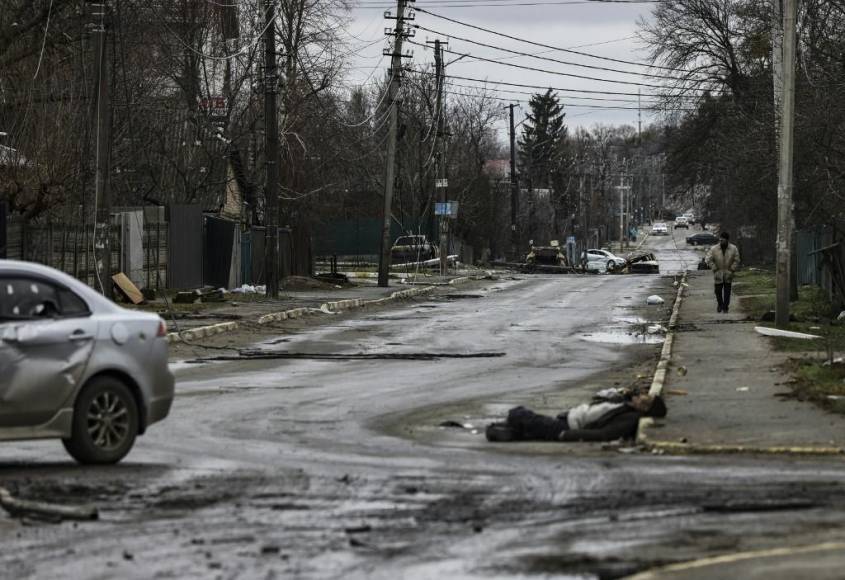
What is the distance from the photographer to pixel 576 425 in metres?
13.4

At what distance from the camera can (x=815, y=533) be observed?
8125 millimetres

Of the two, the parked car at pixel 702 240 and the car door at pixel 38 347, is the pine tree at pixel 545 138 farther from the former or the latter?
the car door at pixel 38 347

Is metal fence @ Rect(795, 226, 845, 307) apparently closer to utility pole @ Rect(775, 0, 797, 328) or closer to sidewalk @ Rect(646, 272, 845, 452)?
utility pole @ Rect(775, 0, 797, 328)

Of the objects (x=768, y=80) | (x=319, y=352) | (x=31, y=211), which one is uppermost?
(x=768, y=80)

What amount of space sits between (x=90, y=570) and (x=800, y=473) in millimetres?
5415

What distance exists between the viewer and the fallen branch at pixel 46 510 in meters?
8.94

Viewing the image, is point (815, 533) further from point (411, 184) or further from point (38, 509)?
point (411, 184)

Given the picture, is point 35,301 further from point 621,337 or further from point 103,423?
point 621,337

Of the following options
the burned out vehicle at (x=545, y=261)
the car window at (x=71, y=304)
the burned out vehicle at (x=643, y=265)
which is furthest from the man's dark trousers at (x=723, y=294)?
the burned out vehicle at (x=545, y=261)

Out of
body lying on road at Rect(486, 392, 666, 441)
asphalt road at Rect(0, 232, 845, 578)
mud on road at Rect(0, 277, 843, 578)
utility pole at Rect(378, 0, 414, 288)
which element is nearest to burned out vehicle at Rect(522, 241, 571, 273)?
utility pole at Rect(378, 0, 414, 288)

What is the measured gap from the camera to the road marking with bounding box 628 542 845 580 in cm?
714

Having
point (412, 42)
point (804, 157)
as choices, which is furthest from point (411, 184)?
point (804, 157)

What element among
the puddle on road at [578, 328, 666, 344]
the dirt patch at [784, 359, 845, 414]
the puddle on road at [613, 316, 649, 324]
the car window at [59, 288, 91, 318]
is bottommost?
the puddle on road at [613, 316, 649, 324]

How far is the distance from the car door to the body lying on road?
3.99 m
